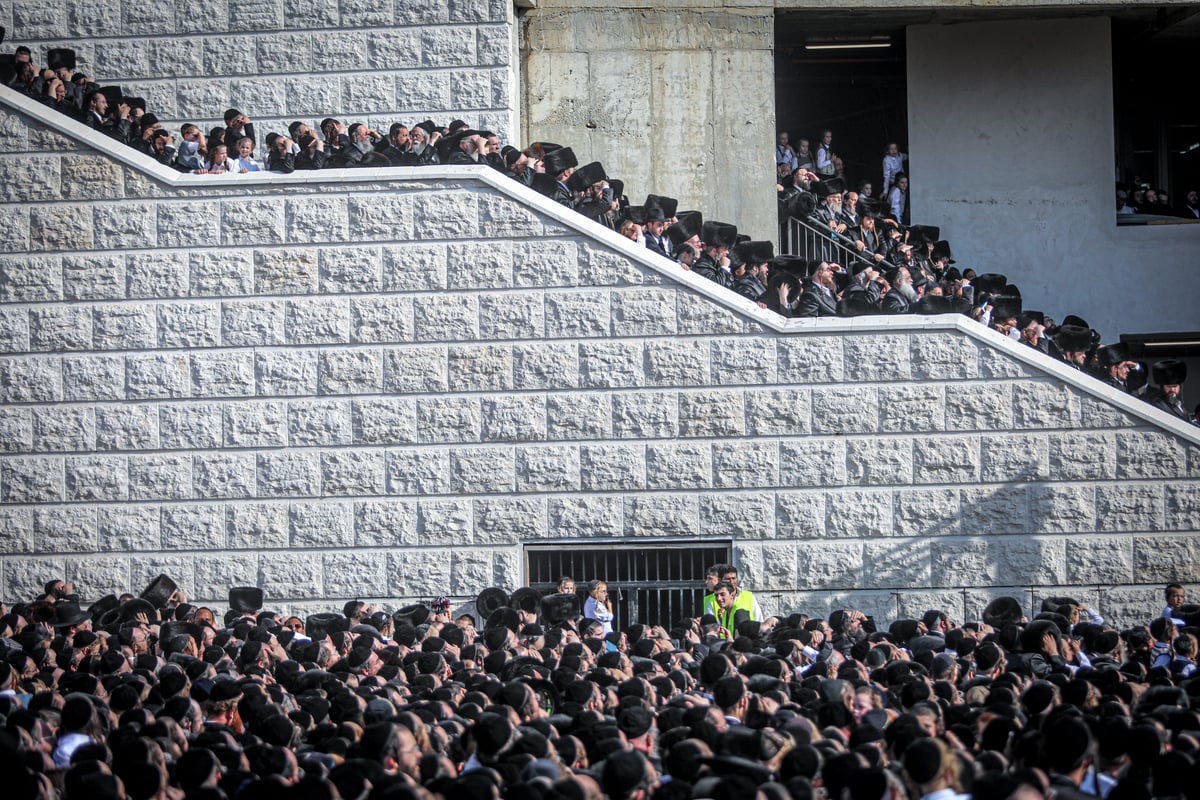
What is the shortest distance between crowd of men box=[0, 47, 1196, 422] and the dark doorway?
18.5 feet

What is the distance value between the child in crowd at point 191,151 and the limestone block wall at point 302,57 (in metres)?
2.04

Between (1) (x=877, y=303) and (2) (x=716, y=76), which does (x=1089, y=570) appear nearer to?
(1) (x=877, y=303)

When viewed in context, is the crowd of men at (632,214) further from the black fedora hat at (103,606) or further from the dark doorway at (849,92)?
the dark doorway at (849,92)

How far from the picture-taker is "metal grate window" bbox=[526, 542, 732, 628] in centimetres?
1675

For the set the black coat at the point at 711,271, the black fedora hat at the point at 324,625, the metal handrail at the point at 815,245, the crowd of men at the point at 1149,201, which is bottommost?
the black fedora hat at the point at 324,625

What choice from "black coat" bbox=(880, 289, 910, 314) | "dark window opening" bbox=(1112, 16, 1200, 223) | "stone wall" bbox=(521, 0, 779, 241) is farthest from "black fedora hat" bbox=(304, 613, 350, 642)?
"dark window opening" bbox=(1112, 16, 1200, 223)

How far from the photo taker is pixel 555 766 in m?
7.15

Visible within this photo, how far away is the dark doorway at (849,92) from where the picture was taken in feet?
77.2

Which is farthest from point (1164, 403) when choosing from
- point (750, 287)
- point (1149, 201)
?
point (1149, 201)

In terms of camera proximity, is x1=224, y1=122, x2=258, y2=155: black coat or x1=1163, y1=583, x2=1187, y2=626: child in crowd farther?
x1=224, y1=122, x2=258, y2=155: black coat

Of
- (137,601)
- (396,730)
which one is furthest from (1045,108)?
(396,730)

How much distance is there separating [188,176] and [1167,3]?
1379 centimetres

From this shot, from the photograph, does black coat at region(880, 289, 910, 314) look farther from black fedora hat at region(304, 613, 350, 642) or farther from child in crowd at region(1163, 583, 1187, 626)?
black fedora hat at region(304, 613, 350, 642)

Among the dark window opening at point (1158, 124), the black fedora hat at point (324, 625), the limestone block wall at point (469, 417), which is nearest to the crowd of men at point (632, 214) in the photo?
the limestone block wall at point (469, 417)
